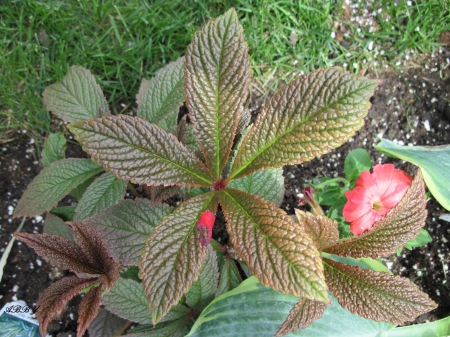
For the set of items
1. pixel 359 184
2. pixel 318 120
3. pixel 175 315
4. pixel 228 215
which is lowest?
pixel 175 315

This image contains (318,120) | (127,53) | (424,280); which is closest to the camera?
(318,120)

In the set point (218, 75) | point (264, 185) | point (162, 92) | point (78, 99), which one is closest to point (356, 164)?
point (264, 185)

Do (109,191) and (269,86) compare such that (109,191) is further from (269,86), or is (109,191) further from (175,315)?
(269,86)

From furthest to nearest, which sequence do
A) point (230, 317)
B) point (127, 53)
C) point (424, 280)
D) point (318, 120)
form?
point (127, 53)
point (424, 280)
point (230, 317)
point (318, 120)

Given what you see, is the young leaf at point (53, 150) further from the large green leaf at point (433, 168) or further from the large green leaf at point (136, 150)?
the large green leaf at point (433, 168)

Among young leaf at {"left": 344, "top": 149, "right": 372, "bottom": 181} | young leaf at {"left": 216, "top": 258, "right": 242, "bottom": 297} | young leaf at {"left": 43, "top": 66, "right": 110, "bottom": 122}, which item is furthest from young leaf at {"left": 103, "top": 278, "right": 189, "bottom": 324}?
young leaf at {"left": 344, "top": 149, "right": 372, "bottom": 181}

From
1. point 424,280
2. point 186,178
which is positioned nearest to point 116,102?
point 186,178

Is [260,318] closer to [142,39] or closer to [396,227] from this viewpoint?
[396,227]

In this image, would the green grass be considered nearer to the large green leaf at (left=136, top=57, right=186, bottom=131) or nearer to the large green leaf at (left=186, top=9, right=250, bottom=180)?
the large green leaf at (left=136, top=57, right=186, bottom=131)
